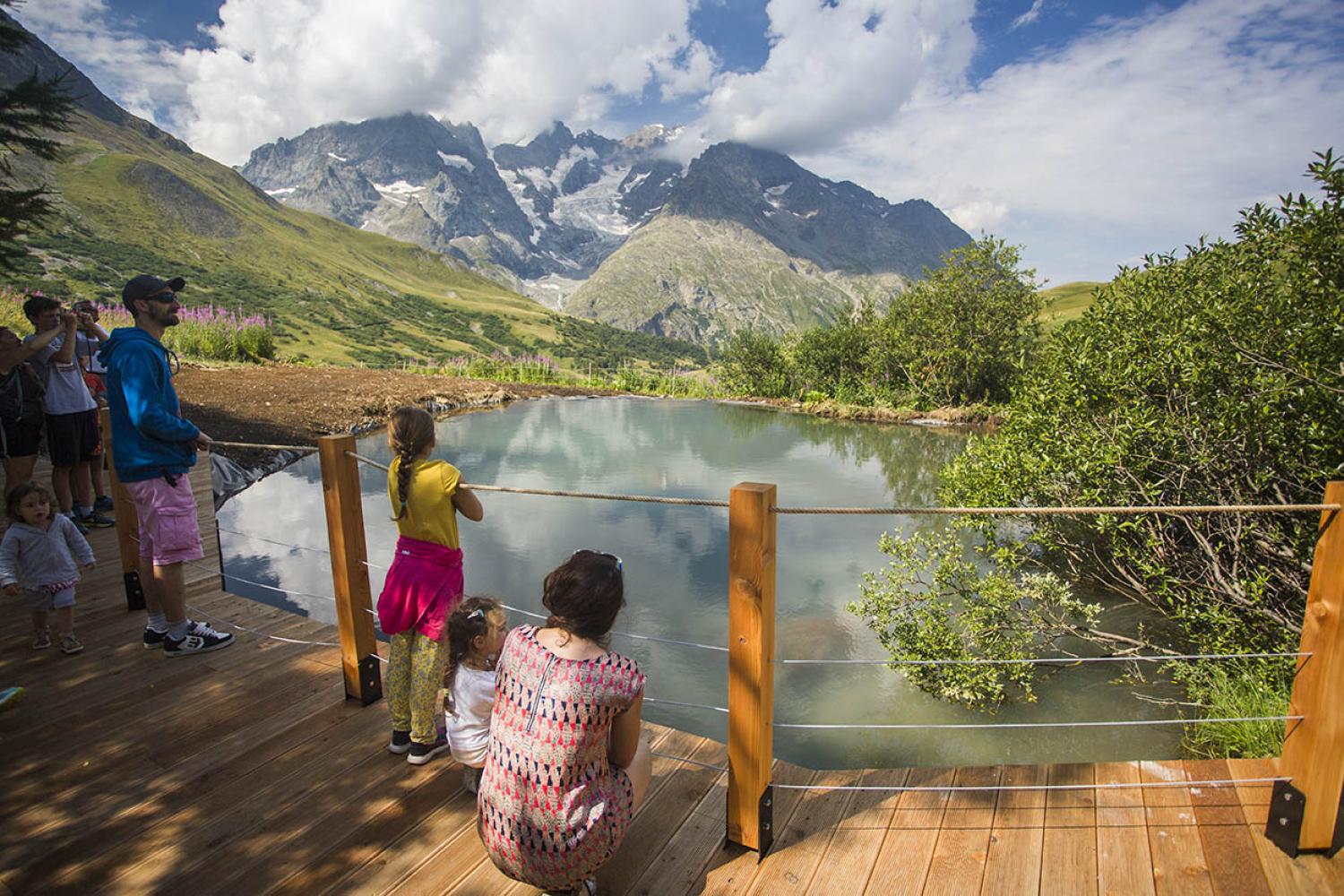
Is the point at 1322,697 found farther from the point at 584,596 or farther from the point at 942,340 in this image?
the point at 942,340

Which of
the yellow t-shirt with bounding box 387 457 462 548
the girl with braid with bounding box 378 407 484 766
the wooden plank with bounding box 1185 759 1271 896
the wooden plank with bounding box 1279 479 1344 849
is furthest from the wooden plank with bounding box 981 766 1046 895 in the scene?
the yellow t-shirt with bounding box 387 457 462 548

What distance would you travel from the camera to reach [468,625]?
6.90 ft

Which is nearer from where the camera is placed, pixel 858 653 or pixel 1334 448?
pixel 1334 448

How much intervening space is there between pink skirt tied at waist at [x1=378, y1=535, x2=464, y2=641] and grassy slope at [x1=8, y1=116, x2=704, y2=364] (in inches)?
2221

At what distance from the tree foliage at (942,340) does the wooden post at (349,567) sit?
1439 cm

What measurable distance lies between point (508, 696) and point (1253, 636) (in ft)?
14.9

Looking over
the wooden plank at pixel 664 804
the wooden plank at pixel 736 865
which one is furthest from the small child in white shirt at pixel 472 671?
the wooden plank at pixel 736 865

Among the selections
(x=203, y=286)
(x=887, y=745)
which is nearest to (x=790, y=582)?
(x=887, y=745)

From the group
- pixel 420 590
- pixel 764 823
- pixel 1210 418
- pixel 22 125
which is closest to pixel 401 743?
pixel 420 590

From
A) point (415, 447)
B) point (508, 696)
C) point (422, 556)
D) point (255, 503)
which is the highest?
point (415, 447)

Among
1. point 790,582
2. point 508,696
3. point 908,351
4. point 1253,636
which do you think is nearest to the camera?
point 508,696

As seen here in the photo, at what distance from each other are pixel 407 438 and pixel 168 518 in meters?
1.63

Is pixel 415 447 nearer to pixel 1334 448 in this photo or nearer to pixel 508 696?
pixel 508 696

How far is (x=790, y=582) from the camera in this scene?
298 inches
